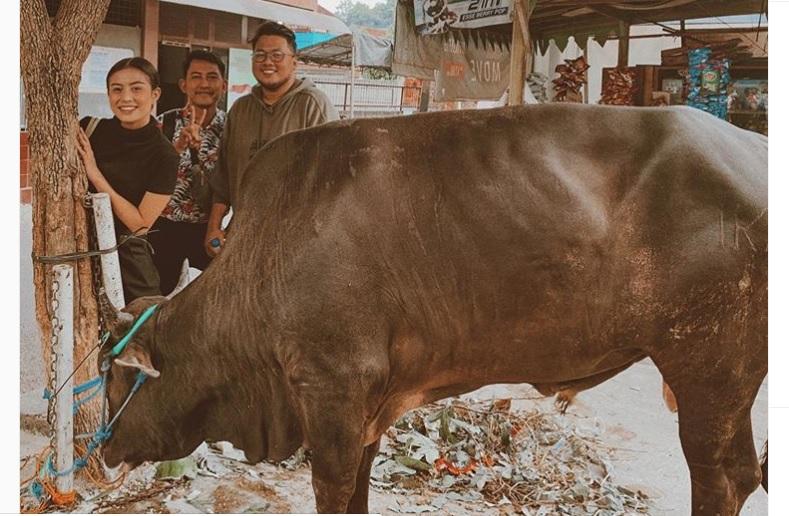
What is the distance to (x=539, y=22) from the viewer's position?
3.80 meters

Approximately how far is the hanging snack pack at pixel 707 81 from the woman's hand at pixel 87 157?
2.62 metres

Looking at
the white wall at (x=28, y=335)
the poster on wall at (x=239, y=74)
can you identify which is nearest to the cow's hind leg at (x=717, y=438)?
the poster on wall at (x=239, y=74)

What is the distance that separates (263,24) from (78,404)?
1.60 meters

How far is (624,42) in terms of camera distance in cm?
377

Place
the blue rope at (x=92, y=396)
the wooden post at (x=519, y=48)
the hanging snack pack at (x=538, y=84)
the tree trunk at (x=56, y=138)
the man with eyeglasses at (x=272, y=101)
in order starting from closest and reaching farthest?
the blue rope at (x=92, y=396) < the tree trunk at (x=56, y=138) < the man with eyeglasses at (x=272, y=101) < the wooden post at (x=519, y=48) < the hanging snack pack at (x=538, y=84)

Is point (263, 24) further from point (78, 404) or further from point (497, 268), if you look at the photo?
point (78, 404)

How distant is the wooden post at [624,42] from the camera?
12.3ft

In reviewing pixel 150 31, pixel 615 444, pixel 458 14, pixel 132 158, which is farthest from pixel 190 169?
pixel 615 444

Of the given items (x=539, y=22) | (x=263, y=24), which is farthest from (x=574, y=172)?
(x=539, y=22)

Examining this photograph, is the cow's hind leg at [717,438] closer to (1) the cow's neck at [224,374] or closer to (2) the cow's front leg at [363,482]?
(2) the cow's front leg at [363,482]

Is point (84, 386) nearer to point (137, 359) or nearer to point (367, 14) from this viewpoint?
point (137, 359)

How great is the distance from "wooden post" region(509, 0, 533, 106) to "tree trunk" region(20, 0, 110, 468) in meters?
1.65

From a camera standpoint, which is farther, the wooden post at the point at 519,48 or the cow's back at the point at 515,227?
the wooden post at the point at 519,48

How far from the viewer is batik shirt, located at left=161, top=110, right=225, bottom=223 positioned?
308 cm
